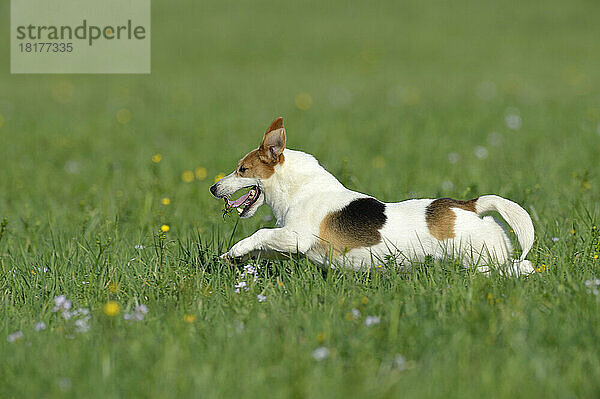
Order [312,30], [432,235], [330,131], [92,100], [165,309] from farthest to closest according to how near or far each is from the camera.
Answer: [312,30]
[92,100]
[330,131]
[432,235]
[165,309]

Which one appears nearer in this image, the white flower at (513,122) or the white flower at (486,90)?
the white flower at (513,122)

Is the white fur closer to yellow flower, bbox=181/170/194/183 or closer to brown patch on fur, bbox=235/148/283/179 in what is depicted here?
brown patch on fur, bbox=235/148/283/179

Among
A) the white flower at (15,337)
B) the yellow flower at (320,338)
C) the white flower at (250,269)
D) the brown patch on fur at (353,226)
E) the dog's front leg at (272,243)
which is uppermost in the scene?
the brown patch on fur at (353,226)

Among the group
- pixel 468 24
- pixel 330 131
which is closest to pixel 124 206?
pixel 330 131

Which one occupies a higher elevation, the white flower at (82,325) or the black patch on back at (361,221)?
the black patch on back at (361,221)

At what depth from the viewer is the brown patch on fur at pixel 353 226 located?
4.28 metres

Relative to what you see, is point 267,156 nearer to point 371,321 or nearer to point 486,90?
point 371,321

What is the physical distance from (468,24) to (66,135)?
18518mm

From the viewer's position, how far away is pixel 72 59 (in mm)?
22031

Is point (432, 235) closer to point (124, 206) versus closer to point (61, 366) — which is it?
point (61, 366)

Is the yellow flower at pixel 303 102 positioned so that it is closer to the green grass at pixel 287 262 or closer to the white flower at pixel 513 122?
the green grass at pixel 287 262

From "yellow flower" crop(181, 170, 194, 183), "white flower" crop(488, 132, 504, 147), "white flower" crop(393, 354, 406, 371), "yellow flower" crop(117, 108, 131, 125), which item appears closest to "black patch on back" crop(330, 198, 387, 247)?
"white flower" crop(393, 354, 406, 371)

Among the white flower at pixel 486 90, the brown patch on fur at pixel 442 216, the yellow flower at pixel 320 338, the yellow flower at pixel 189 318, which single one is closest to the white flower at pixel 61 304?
the yellow flower at pixel 189 318

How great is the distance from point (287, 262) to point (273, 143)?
0.79 metres
